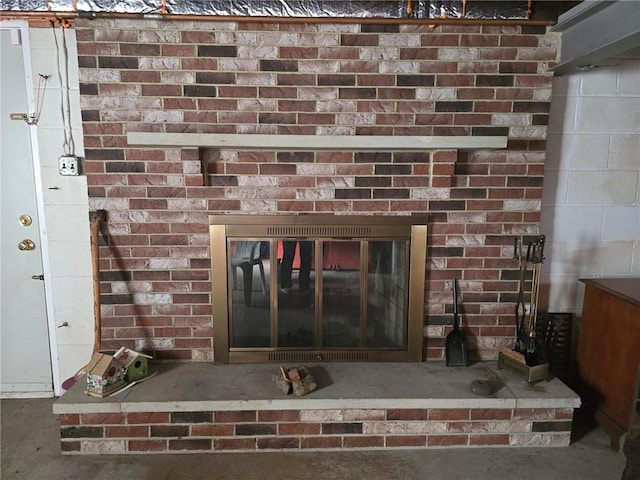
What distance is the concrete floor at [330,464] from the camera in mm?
1855

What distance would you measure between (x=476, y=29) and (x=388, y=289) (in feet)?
4.69

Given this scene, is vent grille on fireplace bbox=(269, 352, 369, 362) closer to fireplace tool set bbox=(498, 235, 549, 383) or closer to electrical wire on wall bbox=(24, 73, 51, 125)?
fireplace tool set bbox=(498, 235, 549, 383)

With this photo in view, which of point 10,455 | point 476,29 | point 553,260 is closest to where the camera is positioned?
point 10,455

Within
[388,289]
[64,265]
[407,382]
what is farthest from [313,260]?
[64,265]

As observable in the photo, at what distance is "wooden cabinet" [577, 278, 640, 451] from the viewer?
6.48 feet

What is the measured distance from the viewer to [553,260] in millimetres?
2459

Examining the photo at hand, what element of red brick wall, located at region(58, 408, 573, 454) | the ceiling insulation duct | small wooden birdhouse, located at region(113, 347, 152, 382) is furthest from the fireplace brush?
small wooden birdhouse, located at region(113, 347, 152, 382)

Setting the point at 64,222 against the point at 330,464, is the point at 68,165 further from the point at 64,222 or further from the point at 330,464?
the point at 330,464

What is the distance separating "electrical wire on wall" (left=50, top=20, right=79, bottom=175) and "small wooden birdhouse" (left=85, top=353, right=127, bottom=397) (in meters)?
1.03

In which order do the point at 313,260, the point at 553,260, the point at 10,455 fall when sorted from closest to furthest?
1. the point at 10,455
2. the point at 313,260
3. the point at 553,260

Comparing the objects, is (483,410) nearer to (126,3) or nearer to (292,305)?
(292,305)

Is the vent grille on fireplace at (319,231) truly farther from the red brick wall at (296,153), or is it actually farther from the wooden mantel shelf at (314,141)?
the wooden mantel shelf at (314,141)

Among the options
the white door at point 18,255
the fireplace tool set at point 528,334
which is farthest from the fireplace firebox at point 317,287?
the white door at point 18,255

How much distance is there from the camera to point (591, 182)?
94.4 inches
